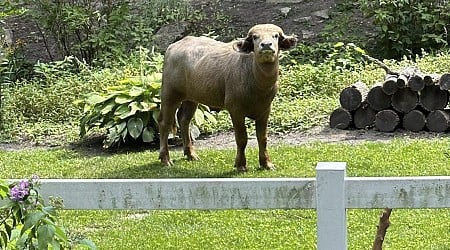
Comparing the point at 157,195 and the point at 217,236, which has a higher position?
the point at 157,195

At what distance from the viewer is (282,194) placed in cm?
405

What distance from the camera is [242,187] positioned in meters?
4.05

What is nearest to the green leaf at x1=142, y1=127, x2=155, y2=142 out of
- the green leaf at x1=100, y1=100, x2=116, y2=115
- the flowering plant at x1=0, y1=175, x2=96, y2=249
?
the green leaf at x1=100, y1=100, x2=116, y2=115

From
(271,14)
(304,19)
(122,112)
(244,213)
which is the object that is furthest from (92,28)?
(244,213)

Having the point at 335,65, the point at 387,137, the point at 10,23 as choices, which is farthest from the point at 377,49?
the point at 10,23

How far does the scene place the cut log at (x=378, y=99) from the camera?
11.5 metres

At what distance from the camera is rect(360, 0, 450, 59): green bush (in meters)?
15.3

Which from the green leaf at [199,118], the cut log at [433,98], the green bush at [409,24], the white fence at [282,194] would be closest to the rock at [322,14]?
the green bush at [409,24]

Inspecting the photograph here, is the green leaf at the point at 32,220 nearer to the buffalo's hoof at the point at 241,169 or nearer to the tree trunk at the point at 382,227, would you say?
the tree trunk at the point at 382,227

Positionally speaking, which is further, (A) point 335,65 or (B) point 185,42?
(A) point 335,65

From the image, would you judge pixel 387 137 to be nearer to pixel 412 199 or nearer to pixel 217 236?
pixel 217 236

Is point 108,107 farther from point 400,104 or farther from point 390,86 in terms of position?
point 400,104

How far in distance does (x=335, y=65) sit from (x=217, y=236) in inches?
306

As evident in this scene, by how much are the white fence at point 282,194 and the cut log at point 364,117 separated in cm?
779
